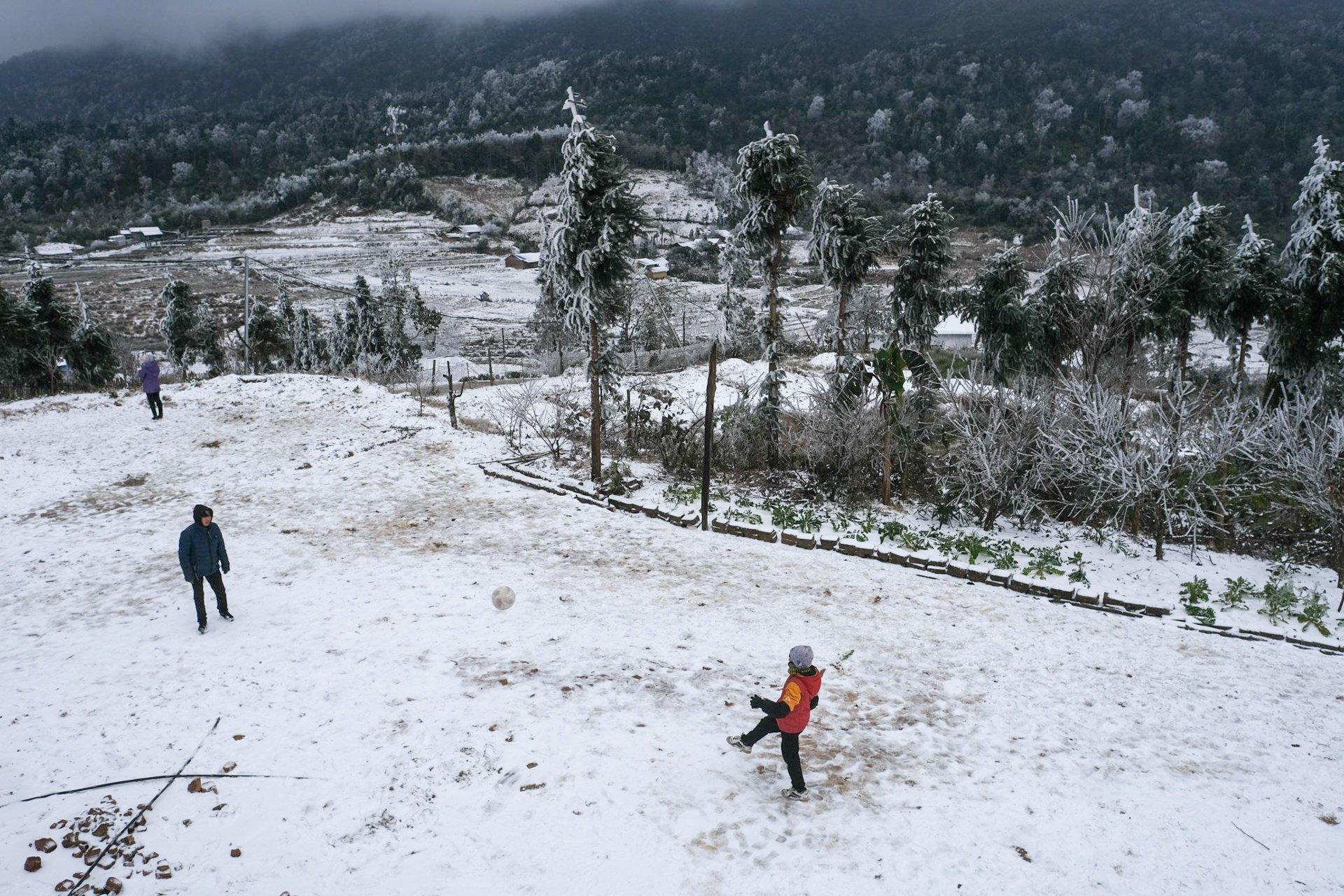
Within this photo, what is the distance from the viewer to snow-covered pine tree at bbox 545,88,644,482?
52.5ft

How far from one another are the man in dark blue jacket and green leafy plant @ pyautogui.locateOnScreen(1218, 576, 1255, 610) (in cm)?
1604

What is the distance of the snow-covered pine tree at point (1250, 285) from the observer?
25.5 m

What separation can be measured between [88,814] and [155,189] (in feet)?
679

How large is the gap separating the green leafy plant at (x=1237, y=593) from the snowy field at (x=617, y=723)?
59.8 inches

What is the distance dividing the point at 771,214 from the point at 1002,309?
11371 mm

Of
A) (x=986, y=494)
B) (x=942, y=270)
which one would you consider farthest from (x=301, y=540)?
(x=942, y=270)

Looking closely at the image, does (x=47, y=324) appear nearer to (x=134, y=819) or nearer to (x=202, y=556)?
(x=202, y=556)

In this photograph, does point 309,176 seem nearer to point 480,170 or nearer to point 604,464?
point 480,170

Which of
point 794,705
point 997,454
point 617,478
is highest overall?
point 794,705

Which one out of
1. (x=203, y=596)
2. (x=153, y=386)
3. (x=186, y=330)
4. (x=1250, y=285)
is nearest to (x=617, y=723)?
(x=203, y=596)

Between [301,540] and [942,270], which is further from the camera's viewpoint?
[942,270]

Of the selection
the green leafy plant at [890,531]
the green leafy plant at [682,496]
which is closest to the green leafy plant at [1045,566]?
the green leafy plant at [890,531]

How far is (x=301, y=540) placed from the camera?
13664 millimetres

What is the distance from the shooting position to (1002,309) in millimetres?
24859
